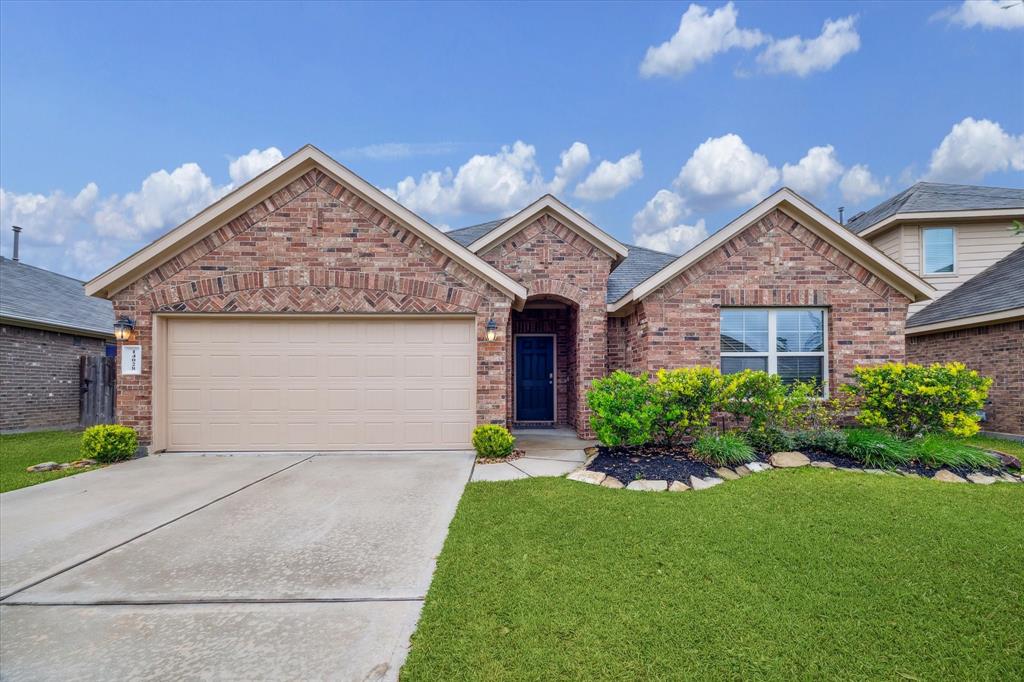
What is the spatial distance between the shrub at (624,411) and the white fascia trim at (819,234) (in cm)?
241

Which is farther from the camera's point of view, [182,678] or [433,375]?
[433,375]

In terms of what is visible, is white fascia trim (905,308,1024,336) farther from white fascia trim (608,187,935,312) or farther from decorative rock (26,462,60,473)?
decorative rock (26,462,60,473)

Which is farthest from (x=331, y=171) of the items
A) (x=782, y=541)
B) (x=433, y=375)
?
(x=782, y=541)

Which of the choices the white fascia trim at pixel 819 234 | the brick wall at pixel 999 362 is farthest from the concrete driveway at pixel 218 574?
the brick wall at pixel 999 362

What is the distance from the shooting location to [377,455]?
812 cm

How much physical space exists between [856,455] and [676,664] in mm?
6288

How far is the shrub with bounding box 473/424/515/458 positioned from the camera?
767 centimetres

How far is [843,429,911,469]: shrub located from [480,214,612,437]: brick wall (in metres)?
4.71

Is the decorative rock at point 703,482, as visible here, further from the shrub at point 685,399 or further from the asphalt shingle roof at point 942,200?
the asphalt shingle roof at point 942,200

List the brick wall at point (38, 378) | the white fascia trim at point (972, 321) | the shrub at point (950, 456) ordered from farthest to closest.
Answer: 1. the brick wall at point (38, 378)
2. the white fascia trim at point (972, 321)
3. the shrub at point (950, 456)

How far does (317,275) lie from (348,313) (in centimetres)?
87

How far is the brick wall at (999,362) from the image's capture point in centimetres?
996

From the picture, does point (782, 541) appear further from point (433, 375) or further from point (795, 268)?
point (795, 268)

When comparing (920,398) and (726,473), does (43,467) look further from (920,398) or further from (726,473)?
(920,398)
